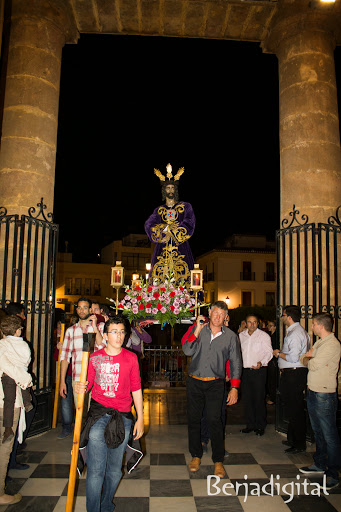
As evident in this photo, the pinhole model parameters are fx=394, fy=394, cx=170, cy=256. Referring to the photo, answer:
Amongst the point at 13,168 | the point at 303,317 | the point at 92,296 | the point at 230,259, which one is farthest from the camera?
the point at 92,296

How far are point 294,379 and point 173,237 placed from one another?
3.85 meters

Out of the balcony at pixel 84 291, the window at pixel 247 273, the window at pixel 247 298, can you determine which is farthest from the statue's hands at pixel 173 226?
the balcony at pixel 84 291

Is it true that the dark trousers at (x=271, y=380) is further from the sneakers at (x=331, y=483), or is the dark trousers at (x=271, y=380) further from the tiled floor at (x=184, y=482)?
the sneakers at (x=331, y=483)

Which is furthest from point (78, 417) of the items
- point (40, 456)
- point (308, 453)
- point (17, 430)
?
point (308, 453)

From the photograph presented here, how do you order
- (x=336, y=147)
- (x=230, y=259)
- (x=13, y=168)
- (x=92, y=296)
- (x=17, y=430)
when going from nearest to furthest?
1. (x=17, y=430)
2. (x=13, y=168)
3. (x=336, y=147)
4. (x=230, y=259)
5. (x=92, y=296)

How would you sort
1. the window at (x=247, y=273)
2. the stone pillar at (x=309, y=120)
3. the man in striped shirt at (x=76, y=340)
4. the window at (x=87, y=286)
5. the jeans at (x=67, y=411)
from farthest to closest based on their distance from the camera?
the window at (x=87, y=286) < the window at (x=247, y=273) < the stone pillar at (x=309, y=120) < the jeans at (x=67, y=411) < the man in striped shirt at (x=76, y=340)

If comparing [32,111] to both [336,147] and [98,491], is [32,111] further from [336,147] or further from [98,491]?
[98,491]

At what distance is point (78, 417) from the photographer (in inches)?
121

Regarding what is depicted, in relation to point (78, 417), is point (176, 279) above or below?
above

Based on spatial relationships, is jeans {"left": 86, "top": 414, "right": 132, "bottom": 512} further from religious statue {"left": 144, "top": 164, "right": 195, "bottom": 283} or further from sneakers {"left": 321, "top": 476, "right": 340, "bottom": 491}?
religious statue {"left": 144, "top": 164, "right": 195, "bottom": 283}

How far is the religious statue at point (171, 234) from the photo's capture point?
799 cm

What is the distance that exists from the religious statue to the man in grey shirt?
3131mm

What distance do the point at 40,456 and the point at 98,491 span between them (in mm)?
2167

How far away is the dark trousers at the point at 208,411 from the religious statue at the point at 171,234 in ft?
10.9
